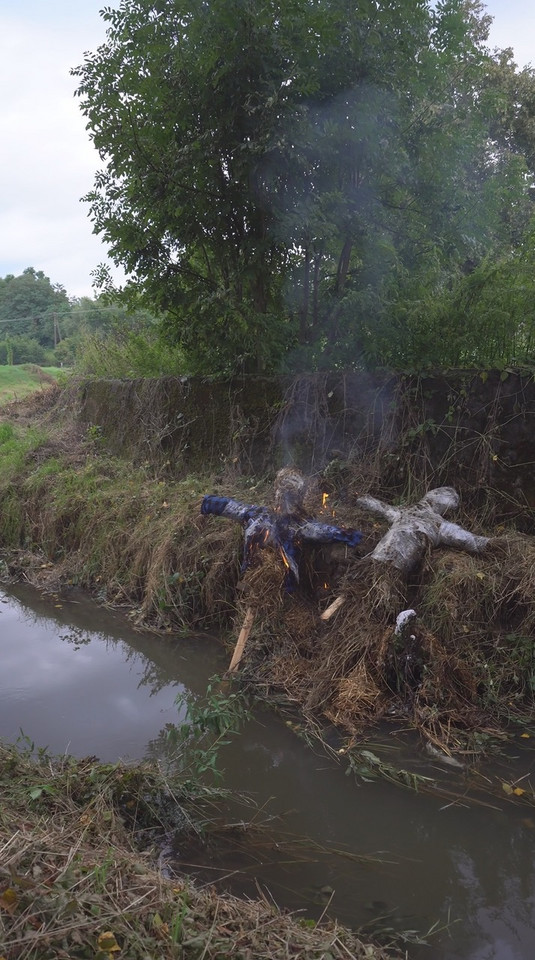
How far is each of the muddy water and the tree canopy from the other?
400 cm

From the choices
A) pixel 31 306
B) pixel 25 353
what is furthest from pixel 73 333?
pixel 31 306

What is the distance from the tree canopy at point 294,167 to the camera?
726cm

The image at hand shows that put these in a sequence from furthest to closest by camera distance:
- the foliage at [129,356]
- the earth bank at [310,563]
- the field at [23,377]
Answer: the field at [23,377]
the foliage at [129,356]
the earth bank at [310,563]

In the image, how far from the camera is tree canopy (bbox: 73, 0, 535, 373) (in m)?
7.26

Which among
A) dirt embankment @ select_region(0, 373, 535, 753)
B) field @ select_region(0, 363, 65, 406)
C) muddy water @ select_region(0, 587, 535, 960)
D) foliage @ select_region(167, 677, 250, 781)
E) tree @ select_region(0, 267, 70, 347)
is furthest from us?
tree @ select_region(0, 267, 70, 347)

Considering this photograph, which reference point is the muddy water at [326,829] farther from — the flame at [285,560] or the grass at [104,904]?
the flame at [285,560]

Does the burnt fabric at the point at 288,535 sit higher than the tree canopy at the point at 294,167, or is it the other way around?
the tree canopy at the point at 294,167

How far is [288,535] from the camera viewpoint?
6066 millimetres

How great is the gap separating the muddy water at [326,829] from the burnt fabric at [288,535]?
0.97 meters

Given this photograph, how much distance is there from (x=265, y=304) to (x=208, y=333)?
0.72 m

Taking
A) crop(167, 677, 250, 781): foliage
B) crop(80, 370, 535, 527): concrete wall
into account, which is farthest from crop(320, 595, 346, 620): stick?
crop(80, 370, 535, 527): concrete wall

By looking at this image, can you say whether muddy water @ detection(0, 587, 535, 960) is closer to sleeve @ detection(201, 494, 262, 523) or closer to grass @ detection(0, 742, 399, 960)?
grass @ detection(0, 742, 399, 960)

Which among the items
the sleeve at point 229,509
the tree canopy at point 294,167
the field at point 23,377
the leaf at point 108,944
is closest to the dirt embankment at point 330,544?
the sleeve at point 229,509

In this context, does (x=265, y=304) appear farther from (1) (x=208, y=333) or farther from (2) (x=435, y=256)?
(2) (x=435, y=256)
